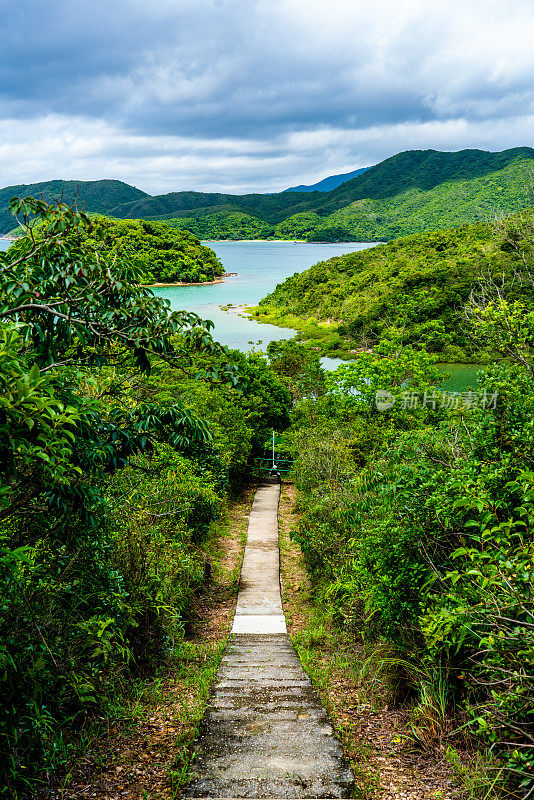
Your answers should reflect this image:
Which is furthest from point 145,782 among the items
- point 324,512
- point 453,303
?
point 453,303

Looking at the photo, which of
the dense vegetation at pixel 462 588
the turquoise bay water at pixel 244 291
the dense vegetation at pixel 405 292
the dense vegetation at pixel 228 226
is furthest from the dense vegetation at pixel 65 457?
the dense vegetation at pixel 228 226

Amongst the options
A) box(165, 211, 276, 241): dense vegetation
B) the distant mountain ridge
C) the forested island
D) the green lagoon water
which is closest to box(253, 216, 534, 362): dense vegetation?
the green lagoon water

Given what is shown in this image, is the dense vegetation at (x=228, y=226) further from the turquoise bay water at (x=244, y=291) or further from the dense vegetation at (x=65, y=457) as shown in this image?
the dense vegetation at (x=65, y=457)

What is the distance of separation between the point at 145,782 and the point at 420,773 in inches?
71.6

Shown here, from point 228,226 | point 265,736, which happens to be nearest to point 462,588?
point 265,736

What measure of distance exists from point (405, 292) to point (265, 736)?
48.2 meters

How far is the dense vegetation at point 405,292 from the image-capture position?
4141 centimetres

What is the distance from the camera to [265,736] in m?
3.76

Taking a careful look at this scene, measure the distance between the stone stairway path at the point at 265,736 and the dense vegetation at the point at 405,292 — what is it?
28.9 meters

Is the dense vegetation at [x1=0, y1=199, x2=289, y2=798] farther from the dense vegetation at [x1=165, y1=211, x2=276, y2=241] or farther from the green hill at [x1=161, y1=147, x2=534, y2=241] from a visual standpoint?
the dense vegetation at [x1=165, y1=211, x2=276, y2=241]

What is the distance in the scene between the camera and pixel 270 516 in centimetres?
1345

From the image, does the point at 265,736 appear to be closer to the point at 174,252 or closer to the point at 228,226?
the point at 174,252

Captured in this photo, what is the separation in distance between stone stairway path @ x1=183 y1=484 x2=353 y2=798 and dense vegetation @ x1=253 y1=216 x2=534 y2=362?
28865 millimetres

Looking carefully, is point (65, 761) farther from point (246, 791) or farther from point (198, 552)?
point (198, 552)
